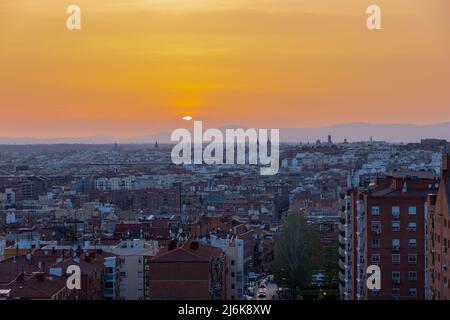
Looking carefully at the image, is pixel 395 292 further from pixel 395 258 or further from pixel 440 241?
pixel 440 241

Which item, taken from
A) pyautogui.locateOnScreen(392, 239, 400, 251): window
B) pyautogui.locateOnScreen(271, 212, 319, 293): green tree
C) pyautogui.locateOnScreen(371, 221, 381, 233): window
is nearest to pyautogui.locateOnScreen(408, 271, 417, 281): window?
pyautogui.locateOnScreen(392, 239, 400, 251): window

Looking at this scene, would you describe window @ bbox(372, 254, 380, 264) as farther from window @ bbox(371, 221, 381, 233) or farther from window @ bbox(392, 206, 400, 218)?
window @ bbox(392, 206, 400, 218)

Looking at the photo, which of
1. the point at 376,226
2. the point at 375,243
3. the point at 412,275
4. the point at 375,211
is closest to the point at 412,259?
the point at 412,275

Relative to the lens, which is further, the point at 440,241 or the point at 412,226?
the point at 412,226

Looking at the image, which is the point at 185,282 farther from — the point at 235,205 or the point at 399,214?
the point at 235,205

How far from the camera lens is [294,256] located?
1295cm

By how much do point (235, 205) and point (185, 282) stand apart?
66.4ft

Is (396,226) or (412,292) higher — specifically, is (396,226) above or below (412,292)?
above

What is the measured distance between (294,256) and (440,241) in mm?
5151

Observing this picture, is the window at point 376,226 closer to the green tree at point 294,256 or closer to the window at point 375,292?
Answer: the window at point 375,292

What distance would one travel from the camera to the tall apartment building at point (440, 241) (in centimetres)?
757

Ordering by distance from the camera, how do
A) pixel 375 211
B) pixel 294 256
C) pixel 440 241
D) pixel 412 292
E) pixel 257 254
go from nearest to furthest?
pixel 440 241, pixel 412 292, pixel 375 211, pixel 294 256, pixel 257 254

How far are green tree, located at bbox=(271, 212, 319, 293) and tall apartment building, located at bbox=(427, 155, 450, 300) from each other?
13.9 ft

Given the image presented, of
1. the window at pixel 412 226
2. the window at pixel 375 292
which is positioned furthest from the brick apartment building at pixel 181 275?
the window at pixel 412 226
